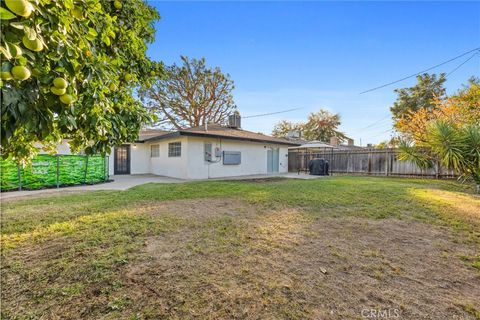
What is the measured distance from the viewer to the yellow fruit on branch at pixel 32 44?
84 cm

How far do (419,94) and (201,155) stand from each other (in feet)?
70.5

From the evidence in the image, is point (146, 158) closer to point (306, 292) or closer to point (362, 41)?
point (362, 41)

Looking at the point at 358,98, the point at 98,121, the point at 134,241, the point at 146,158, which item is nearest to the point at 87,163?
the point at 146,158

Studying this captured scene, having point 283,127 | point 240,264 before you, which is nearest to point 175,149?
point 240,264

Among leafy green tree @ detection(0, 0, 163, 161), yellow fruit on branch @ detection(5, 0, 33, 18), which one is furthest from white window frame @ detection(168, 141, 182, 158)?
yellow fruit on branch @ detection(5, 0, 33, 18)

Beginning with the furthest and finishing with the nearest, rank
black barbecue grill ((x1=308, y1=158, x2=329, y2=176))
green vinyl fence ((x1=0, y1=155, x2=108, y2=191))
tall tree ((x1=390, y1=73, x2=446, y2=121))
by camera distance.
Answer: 1. tall tree ((x1=390, y1=73, x2=446, y2=121))
2. black barbecue grill ((x1=308, y1=158, x2=329, y2=176))
3. green vinyl fence ((x1=0, y1=155, x2=108, y2=191))

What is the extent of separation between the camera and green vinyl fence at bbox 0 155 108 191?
7.41 metres

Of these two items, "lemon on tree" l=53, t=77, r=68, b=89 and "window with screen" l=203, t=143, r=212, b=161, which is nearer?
"lemon on tree" l=53, t=77, r=68, b=89

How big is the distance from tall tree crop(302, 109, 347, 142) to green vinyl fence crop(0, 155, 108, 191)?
101ft

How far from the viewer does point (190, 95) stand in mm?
20438

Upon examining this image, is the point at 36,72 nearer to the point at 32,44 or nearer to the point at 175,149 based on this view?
the point at 32,44

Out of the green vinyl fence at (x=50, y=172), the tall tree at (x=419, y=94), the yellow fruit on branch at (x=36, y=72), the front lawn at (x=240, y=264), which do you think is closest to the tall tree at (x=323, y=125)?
the tall tree at (x=419, y=94)

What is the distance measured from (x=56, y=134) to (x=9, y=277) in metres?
1.58

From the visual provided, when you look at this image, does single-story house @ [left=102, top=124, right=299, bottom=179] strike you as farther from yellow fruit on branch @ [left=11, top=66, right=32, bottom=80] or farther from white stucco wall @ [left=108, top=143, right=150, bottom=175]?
yellow fruit on branch @ [left=11, top=66, right=32, bottom=80]
